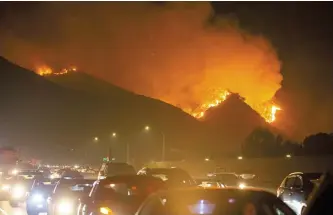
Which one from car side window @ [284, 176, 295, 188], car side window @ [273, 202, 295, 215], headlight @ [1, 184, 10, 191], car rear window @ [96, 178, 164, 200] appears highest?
headlight @ [1, 184, 10, 191]

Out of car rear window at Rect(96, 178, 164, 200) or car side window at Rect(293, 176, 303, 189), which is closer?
car rear window at Rect(96, 178, 164, 200)

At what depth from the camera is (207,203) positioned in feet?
24.5

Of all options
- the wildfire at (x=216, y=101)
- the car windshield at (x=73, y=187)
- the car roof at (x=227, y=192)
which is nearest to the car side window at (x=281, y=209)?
the car roof at (x=227, y=192)

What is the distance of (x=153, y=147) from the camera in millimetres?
114938

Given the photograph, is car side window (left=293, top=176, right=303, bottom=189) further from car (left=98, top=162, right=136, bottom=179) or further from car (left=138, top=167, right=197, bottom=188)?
car (left=98, top=162, right=136, bottom=179)

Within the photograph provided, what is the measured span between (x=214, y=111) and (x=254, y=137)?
1122 cm

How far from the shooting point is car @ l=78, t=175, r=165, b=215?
490 inches

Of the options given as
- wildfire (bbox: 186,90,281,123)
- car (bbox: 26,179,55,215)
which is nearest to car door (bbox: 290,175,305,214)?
car (bbox: 26,179,55,215)

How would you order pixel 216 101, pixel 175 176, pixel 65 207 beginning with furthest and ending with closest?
pixel 216 101 → pixel 175 176 → pixel 65 207

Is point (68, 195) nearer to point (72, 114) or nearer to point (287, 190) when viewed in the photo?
point (287, 190)

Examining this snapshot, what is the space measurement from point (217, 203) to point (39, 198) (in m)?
16.7

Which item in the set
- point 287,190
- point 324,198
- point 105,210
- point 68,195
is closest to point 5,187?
point 68,195

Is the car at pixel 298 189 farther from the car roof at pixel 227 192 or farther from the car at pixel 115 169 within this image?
the car at pixel 115 169

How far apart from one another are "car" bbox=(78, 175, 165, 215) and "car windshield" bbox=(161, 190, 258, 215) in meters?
4.92
